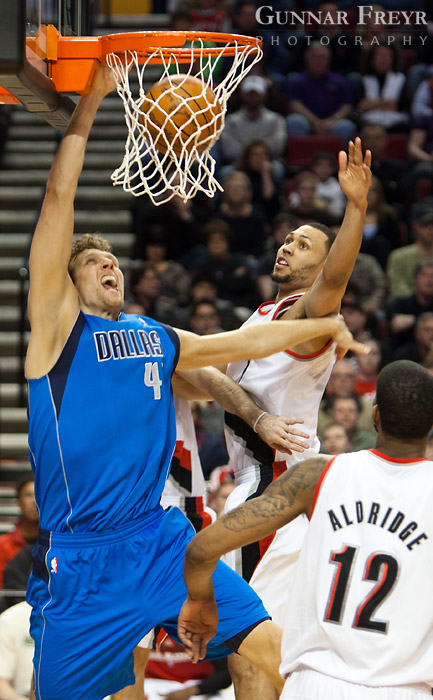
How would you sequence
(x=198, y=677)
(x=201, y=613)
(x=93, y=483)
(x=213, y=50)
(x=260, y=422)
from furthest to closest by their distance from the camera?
(x=198, y=677) < (x=213, y=50) < (x=260, y=422) < (x=93, y=483) < (x=201, y=613)

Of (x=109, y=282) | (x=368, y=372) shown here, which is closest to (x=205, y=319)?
(x=368, y=372)

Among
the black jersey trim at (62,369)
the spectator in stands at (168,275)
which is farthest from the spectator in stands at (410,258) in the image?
the black jersey trim at (62,369)

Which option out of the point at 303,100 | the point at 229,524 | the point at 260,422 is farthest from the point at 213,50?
the point at 303,100

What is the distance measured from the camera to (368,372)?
8375 millimetres

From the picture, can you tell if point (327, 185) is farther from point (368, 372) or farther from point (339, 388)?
point (339, 388)

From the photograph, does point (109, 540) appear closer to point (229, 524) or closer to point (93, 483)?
point (93, 483)

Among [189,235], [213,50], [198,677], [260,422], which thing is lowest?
[198,677]

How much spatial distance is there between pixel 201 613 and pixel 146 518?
1.54ft

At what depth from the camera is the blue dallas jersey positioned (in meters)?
3.61

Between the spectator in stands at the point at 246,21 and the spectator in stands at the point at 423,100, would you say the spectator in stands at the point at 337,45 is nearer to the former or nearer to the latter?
the spectator in stands at the point at 246,21

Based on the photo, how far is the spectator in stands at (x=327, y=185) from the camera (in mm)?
10203

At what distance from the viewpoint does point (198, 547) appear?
3041mm

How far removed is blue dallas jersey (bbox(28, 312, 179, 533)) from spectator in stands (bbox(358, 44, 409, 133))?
8.12 m

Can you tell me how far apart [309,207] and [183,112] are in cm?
540
